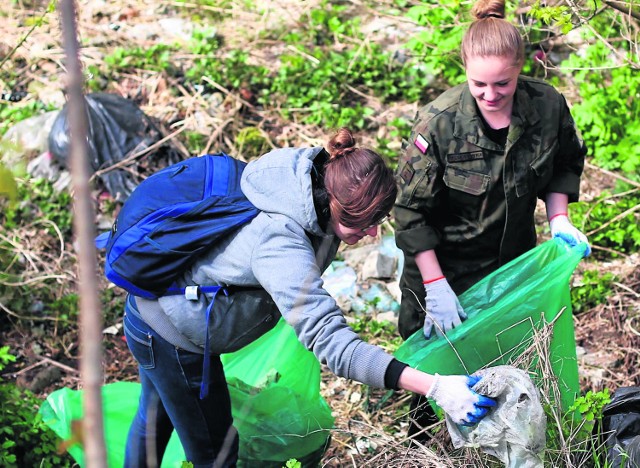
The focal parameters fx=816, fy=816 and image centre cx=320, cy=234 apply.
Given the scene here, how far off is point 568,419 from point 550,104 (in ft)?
3.09

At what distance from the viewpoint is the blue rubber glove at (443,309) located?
2.52 metres

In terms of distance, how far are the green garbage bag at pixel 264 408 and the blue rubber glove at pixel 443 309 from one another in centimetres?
55

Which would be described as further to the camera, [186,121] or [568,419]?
[186,121]

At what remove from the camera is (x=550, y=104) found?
98.5 inches

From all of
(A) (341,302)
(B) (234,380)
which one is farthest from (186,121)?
(B) (234,380)

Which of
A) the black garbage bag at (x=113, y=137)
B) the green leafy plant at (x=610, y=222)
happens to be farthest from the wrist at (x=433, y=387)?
the black garbage bag at (x=113, y=137)

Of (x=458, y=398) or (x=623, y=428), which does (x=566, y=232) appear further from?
(x=458, y=398)

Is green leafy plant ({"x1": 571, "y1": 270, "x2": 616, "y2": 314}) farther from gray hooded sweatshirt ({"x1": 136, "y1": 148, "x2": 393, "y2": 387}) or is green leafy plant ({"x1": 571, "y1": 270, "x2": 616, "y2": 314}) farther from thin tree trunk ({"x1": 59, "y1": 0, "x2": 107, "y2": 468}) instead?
thin tree trunk ({"x1": 59, "y1": 0, "x2": 107, "y2": 468})

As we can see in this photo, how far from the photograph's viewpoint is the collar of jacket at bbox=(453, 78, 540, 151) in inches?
96.2

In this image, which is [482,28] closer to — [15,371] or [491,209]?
[491,209]

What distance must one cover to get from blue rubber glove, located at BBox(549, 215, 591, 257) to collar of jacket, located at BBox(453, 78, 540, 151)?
0.37 metres

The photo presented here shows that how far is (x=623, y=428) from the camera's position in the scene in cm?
235

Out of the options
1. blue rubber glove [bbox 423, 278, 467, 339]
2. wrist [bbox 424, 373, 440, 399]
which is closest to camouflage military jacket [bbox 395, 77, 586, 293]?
blue rubber glove [bbox 423, 278, 467, 339]

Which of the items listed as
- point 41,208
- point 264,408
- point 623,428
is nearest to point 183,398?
point 264,408
